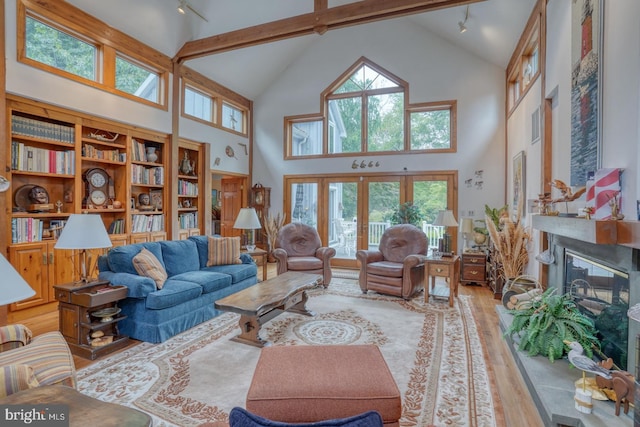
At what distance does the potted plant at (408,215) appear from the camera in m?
6.19

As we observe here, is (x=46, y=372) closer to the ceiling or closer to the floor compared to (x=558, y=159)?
closer to the floor

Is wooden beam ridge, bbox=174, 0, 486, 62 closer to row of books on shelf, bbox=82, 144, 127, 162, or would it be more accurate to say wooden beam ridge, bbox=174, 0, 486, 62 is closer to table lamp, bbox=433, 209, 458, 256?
row of books on shelf, bbox=82, 144, 127, 162

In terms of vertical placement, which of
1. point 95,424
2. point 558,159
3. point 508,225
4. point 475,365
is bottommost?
point 475,365

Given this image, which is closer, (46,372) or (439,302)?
(46,372)

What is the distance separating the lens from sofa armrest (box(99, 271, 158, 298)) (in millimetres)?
3041

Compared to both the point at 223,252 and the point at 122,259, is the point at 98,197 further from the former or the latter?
the point at 223,252

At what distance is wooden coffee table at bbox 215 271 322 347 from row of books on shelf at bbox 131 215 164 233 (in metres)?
2.72

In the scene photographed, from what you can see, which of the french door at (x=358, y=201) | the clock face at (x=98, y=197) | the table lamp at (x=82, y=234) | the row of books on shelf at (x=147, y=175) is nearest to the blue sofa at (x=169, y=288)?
the table lamp at (x=82, y=234)

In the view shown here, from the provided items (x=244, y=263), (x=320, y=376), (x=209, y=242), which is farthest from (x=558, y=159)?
(x=209, y=242)

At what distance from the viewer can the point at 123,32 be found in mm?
4633

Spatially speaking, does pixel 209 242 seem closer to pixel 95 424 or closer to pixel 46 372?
pixel 46 372

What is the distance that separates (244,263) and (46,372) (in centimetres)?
300

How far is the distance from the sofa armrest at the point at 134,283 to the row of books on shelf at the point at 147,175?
7.47ft

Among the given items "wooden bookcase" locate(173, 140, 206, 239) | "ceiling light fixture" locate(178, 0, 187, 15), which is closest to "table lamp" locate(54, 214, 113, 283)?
"wooden bookcase" locate(173, 140, 206, 239)
